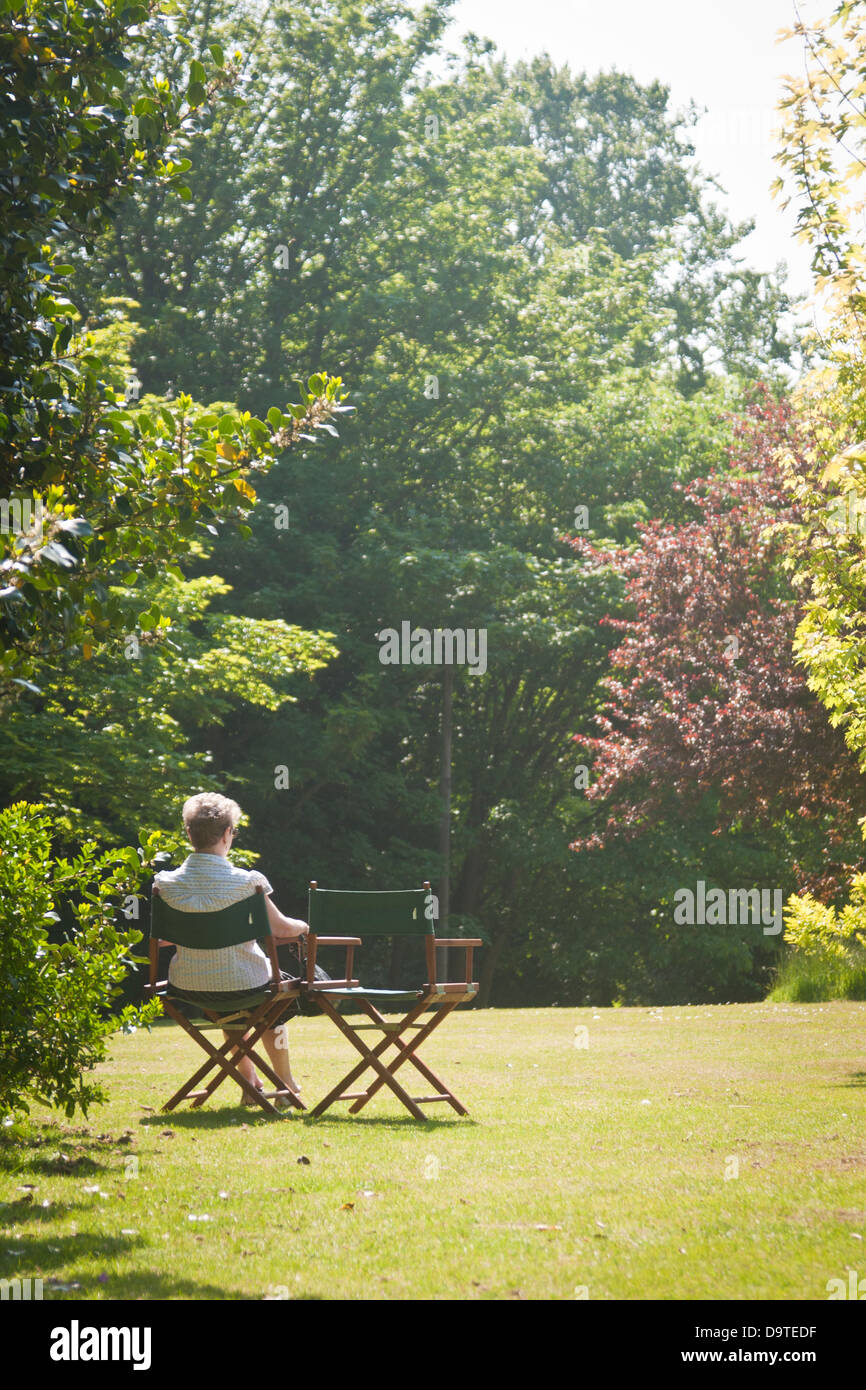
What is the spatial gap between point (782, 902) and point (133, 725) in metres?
12.2

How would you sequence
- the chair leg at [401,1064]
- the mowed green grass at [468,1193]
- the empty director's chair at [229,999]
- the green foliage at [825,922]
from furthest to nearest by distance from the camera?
the green foliage at [825,922] < the chair leg at [401,1064] < the empty director's chair at [229,999] < the mowed green grass at [468,1193]

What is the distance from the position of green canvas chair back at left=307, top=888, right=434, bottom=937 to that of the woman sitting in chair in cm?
12

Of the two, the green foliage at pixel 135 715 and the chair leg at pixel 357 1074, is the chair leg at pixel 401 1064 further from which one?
the green foliage at pixel 135 715

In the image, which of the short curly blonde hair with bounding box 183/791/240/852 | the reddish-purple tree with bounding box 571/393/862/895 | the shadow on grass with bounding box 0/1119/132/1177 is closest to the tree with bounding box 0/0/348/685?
the short curly blonde hair with bounding box 183/791/240/852

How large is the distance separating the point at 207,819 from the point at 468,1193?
284 cm

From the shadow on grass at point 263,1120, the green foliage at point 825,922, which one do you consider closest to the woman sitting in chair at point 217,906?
the shadow on grass at point 263,1120

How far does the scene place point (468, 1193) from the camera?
17.2ft

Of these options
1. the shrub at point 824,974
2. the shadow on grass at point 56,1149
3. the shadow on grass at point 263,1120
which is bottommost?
the shrub at point 824,974

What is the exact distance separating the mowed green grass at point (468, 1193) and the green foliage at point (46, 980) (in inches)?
14.5

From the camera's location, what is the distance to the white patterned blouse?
23.6 feet

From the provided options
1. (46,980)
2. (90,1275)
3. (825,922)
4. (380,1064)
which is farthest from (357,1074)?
(825,922)

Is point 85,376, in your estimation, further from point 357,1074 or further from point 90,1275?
point 357,1074

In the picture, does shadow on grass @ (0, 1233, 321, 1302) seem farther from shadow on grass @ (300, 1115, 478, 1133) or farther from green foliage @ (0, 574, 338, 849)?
green foliage @ (0, 574, 338, 849)

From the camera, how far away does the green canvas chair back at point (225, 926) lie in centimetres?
704
